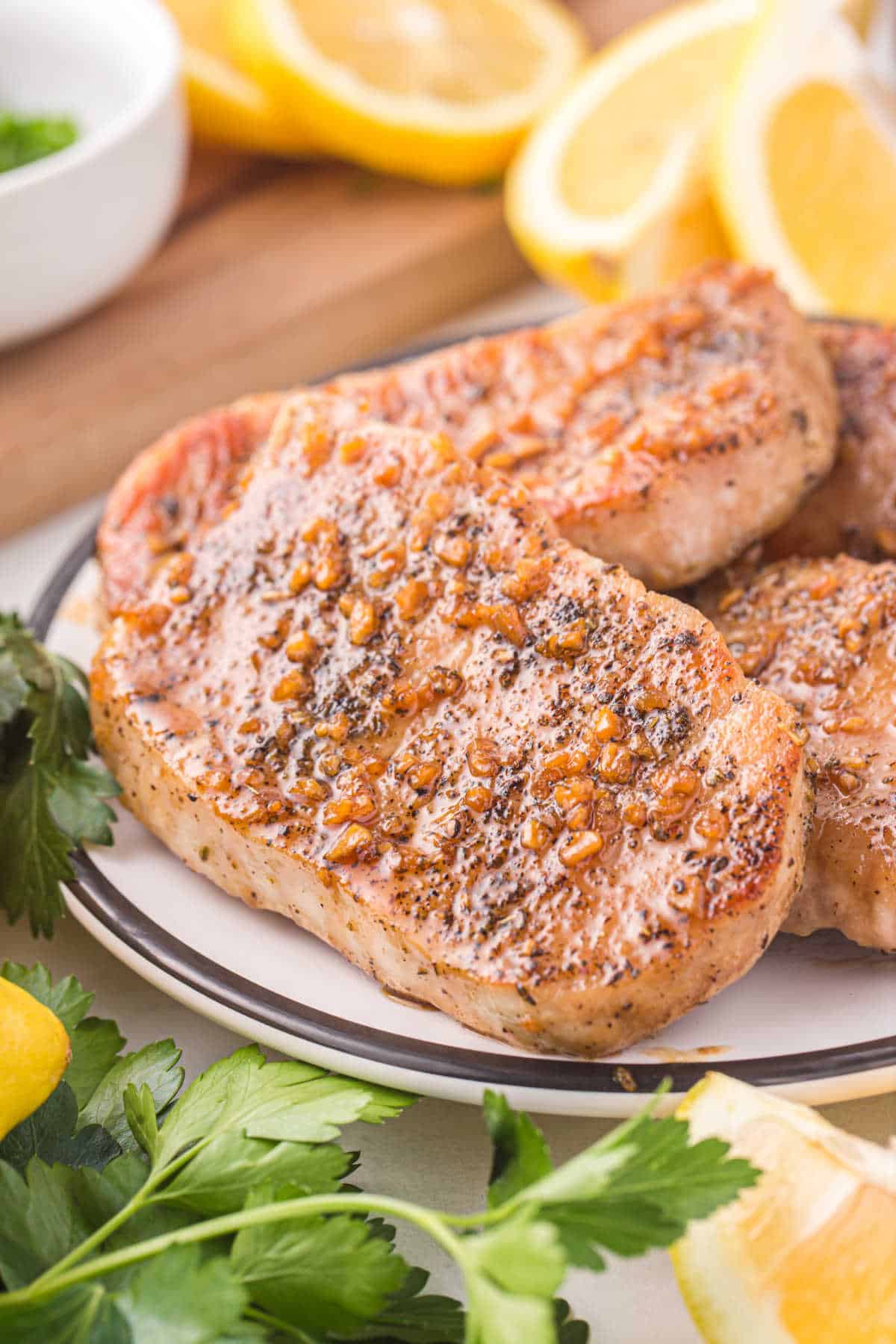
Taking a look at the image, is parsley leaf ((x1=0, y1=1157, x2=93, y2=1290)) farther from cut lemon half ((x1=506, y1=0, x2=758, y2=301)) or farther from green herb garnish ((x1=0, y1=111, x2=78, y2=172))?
green herb garnish ((x1=0, y1=111, x2=78, y2=172))

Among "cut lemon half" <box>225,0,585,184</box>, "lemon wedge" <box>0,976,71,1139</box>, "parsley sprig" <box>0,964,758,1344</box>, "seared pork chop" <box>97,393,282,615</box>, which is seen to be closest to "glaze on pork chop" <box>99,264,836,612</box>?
"seared pork chop" <box>97,393,282,615</box>

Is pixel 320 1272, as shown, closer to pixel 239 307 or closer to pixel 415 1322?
pixel 415 1322

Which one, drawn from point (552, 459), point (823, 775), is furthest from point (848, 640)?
point (552, 459)

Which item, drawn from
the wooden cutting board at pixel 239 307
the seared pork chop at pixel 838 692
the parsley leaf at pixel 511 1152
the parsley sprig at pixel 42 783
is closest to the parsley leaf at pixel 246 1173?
the parsley leaf at pixel 511 1152

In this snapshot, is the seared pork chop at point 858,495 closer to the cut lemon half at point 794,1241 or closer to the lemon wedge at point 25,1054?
the cut lemon half at point 794,1241

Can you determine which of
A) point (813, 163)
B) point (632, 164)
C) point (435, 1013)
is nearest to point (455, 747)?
point (435, 1013)

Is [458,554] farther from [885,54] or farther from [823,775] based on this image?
[885,54]
